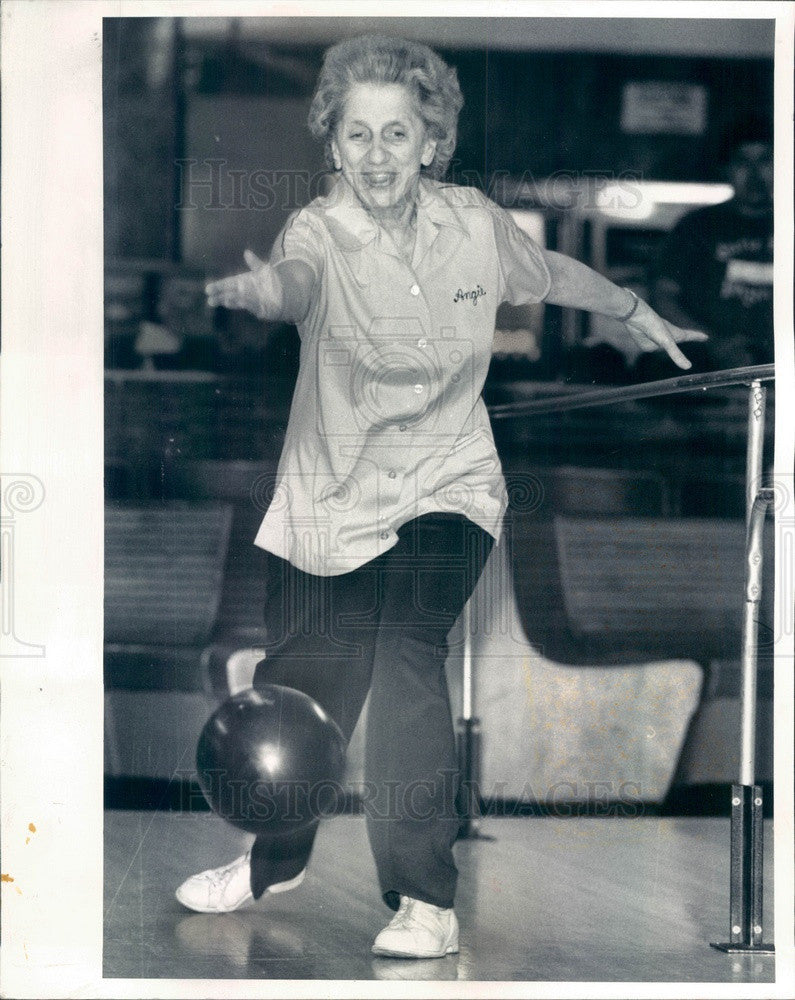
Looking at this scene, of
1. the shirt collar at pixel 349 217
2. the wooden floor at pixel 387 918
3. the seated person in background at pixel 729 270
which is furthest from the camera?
the seated person in background at pixel 729 270

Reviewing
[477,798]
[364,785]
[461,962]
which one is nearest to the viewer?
[461,962]

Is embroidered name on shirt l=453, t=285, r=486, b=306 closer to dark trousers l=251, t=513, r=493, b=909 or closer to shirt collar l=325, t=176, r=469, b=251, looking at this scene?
shirt collar l=325, t=176, r=469, b=251

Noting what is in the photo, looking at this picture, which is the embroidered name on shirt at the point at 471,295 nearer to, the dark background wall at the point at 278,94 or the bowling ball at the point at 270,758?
the dark background wall at the point at 278,94

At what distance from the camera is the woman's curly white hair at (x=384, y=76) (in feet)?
7.92

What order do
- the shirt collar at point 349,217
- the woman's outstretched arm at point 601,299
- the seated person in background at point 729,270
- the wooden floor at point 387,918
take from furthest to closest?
the seated person in background at point 729,270 < the woman's outstretched arm at point 601,299 < the shirt collar at point 349,217 < the wooden floor at point 387,918

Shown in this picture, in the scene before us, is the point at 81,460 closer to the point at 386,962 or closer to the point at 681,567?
the point at 386,962

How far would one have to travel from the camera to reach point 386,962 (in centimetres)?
237

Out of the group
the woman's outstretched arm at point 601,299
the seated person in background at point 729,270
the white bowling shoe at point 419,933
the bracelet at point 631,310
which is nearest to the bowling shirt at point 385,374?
the woman's outstretched arm at point 601,299

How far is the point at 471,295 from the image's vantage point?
8.14ft

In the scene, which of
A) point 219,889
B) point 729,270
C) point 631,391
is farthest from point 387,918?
point 729,270

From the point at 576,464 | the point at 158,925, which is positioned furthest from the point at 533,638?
the point at 158,925

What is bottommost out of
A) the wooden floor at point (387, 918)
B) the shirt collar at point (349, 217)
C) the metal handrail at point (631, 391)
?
the wooden floor at point (387, 918)

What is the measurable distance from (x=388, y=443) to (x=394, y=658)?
381mm

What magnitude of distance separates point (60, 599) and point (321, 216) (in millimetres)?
799
